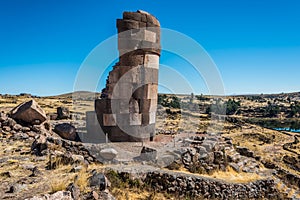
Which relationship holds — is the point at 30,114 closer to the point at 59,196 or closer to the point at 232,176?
the point at 59,196

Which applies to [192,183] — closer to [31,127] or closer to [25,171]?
[25,171]

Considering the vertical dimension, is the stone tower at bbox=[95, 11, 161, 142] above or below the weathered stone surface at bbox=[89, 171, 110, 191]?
above

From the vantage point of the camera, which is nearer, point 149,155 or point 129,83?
point 149,155

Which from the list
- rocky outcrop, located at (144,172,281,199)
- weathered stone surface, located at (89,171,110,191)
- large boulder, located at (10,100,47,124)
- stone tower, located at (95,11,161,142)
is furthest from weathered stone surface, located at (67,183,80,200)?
large boulder, located at (10,100,47,124)

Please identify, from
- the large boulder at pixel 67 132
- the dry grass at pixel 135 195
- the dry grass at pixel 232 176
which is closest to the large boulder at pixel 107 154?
the dry grass at pixel 135 195

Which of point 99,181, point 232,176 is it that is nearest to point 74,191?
point 99,181

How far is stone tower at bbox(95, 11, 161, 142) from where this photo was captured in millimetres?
10648

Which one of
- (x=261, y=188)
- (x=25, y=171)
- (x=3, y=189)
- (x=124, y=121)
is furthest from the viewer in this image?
(x=124, y=121)

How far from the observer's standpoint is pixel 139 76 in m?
10.9

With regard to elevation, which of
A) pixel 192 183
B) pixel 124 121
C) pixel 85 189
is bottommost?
pixel 192 183

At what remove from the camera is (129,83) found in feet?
35.3

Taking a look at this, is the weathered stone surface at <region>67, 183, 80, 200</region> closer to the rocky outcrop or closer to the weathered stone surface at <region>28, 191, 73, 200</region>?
the weathered stone surface at <region>28, 191, 73, 200</region>

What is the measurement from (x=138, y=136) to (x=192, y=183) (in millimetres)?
4022

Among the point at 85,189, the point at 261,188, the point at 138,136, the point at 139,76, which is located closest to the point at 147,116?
the point at 138,136
